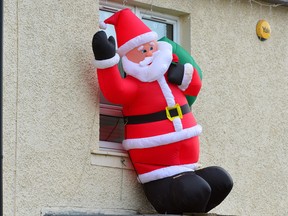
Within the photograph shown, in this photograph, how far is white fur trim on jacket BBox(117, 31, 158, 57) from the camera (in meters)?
9.92

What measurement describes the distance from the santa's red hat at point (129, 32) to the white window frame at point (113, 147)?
47 centimetres

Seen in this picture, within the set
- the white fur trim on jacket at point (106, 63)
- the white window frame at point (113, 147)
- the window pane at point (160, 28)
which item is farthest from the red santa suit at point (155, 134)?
the window pane at point (160, 28)

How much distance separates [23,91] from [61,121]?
19.4 inches

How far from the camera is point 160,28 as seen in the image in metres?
11.0

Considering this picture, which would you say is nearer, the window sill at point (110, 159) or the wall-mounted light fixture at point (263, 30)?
the window sill at point (110, 159)

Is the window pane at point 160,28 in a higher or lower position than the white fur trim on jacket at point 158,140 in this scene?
higher

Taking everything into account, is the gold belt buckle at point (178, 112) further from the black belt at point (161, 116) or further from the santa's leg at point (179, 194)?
the santa's leg at point (179, 194)

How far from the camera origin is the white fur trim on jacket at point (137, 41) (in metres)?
9.92

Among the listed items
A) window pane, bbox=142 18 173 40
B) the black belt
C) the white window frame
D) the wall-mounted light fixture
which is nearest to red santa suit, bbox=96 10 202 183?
the black belt

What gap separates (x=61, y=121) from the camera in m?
9.63

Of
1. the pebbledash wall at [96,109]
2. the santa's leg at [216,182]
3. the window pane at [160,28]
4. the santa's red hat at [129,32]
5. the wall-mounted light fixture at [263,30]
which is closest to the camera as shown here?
the pebbledash wall at [96,109]

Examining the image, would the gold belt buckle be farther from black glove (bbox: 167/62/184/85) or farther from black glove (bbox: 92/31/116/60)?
black glove (bbox: 92/31/116/60)

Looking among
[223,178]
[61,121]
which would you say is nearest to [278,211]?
[223,178]

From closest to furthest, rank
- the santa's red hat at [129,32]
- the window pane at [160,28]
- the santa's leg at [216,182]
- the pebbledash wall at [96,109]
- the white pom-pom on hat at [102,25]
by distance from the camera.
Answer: the pebbledash wall at [96,109] < the santa's red hat at [129,32] < the white pom-pom on hat at [102,25] < the santa's leg at [216,182] < the window pane at [160,28]
